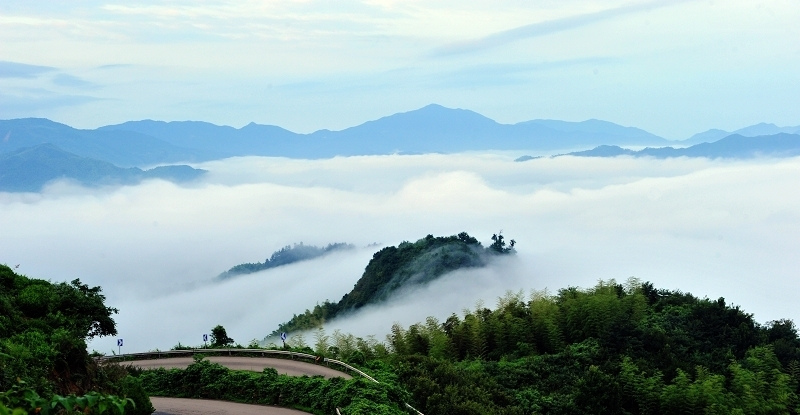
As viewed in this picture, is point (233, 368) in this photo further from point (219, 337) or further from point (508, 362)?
point (508, 362)

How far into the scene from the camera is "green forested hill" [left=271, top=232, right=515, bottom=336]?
84.8 meters

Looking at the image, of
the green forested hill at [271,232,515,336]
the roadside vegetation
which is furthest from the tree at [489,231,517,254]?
the roadside vegetation

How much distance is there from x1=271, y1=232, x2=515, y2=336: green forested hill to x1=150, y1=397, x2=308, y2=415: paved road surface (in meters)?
53.3

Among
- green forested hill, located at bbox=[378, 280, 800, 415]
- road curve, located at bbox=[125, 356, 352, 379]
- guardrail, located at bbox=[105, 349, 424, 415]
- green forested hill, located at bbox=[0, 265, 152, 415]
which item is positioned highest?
green forested hill, located at bbox=[0, 265, 152, 415]

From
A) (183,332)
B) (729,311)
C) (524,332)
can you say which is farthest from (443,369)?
(183,332)

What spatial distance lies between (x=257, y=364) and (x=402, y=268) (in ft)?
197

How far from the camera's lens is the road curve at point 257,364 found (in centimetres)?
2869

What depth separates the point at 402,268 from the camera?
89938mm

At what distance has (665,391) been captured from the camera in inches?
1076

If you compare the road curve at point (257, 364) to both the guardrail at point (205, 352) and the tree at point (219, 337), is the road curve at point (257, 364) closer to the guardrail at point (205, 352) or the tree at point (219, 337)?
the guardrail at point (205, 352)

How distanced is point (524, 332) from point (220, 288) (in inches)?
6118

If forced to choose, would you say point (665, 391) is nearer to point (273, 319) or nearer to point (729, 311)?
point (729, 311)

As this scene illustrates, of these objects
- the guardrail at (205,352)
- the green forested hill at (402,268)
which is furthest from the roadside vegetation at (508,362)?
the green forested hill at (402,268)

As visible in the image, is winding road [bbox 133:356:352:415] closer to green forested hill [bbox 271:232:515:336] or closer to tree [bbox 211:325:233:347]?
tree [bbox 211:325:233:347]
